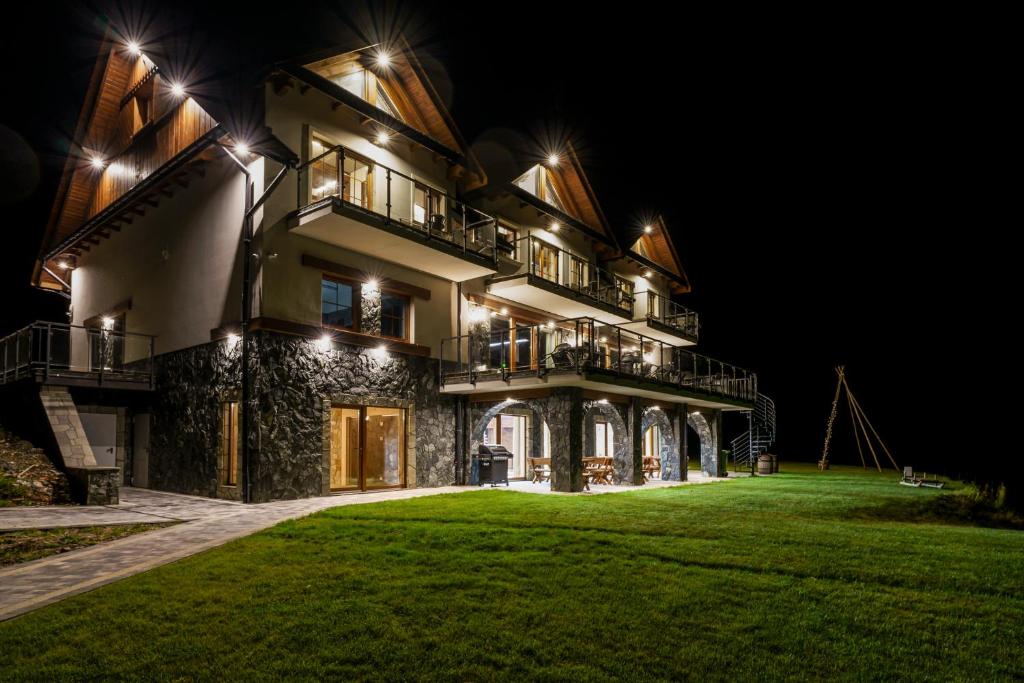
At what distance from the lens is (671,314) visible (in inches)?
1135

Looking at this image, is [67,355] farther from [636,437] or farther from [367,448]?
[636,437]

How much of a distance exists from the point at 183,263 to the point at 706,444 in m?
18.8

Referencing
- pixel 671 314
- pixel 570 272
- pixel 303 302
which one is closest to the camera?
pixel 303 302

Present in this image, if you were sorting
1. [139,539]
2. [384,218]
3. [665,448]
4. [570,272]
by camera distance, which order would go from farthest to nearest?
1. [570,272]
2. [665,448]
3. [384,218]
4. [139,539]

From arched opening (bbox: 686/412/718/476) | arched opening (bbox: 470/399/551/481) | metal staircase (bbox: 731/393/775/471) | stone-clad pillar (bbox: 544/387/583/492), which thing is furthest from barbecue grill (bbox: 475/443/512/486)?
metal staircase (bbox: 731/393/775/471)

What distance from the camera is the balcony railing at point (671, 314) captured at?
27586 millimetres

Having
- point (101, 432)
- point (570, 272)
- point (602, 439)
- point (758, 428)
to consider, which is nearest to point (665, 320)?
point (602, 439)

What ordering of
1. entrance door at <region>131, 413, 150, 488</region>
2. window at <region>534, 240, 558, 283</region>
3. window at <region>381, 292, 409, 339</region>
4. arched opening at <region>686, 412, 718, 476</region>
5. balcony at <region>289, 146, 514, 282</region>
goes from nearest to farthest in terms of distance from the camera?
balcony at <region>289, 146, 514, 282</region> → window at <region>381, 292, 409, 339</region> → entrance door at <region>131, 413, 150, 488</region> → window at <region>534, 240, 558, 283</region> → arched opening at <region>686, 412, 718, 476</region>

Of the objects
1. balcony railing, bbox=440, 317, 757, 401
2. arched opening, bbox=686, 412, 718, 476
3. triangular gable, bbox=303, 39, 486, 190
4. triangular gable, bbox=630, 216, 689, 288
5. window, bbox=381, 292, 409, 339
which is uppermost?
triangular gable, bbox=303, 39, 486, 190

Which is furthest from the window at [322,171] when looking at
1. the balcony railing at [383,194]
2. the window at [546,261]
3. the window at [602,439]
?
the window at [602,439]

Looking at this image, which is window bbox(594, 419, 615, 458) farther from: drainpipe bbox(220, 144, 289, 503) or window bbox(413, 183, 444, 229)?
drainpipe bbox(220, 144, 289, 503)

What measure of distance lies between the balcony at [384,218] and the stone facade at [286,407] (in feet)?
8.10

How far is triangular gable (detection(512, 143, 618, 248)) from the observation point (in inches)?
852

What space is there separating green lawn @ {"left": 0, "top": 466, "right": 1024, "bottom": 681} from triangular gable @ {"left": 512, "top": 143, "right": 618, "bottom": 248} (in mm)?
14672
